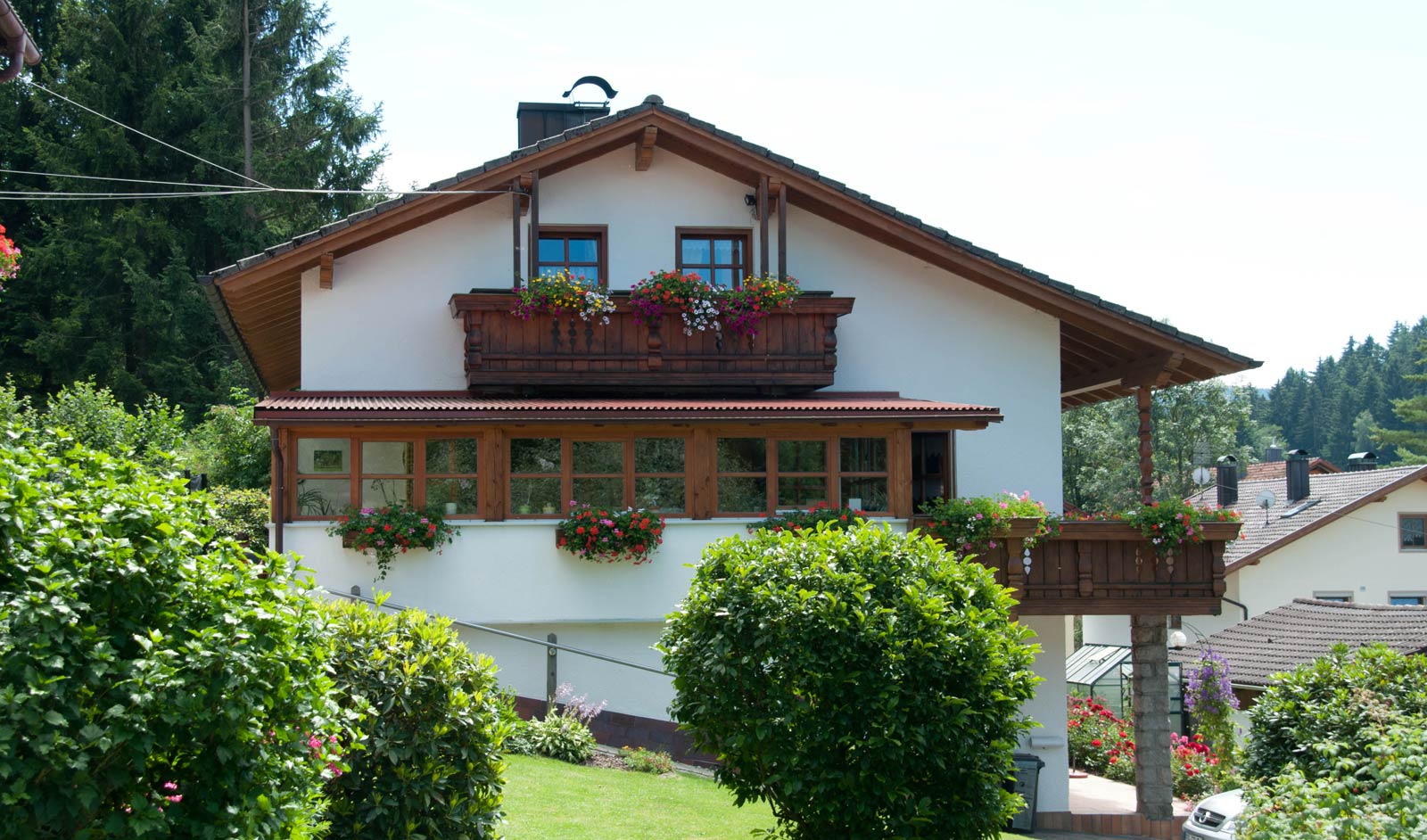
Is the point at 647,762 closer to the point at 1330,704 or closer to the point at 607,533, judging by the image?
the point at 607,533

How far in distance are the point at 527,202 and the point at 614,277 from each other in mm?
1592

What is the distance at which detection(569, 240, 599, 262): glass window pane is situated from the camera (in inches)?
738

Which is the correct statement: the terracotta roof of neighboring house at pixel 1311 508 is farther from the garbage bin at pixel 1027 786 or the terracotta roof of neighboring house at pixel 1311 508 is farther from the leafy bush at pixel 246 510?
the leafy bush at pixel 246 510

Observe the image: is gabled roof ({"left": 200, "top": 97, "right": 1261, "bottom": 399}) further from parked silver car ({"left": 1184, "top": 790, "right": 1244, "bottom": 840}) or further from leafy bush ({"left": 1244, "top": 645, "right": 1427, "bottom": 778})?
leafy bush ({"left": 1244, "top": 645, "right": 1427, "bottom": 778})

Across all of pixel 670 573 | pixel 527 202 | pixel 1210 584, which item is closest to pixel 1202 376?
pixel 1210 584

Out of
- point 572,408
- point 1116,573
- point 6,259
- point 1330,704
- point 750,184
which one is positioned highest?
point 750,184

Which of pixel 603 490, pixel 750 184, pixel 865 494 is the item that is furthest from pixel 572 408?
pixel 750 184

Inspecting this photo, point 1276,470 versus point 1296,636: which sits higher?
point 1276,470

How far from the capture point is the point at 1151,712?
18.2 meters

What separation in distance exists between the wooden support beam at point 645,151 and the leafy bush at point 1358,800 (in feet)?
40.1

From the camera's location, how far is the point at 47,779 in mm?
5102

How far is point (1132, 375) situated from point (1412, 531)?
23597 millimetres

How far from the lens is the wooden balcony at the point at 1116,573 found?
666 inches

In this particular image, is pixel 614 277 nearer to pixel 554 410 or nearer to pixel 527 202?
pixel 527 202
